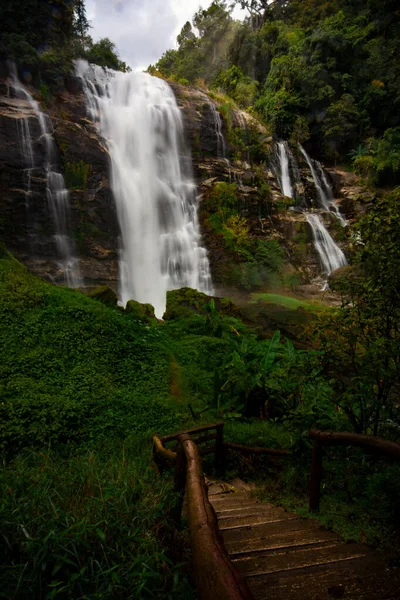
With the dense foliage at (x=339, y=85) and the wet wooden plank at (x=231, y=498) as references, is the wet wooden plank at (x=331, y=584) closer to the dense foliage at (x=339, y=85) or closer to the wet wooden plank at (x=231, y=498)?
the wet wooden plank at (x=231, y=498)

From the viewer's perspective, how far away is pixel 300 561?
6.87 ft

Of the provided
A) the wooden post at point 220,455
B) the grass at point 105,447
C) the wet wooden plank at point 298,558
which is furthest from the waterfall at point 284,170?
the wet wooden plank at point 298,558

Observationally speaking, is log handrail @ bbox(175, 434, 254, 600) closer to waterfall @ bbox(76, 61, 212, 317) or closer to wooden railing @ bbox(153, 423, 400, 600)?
wooden railing @ bbox(153, 423, 400, 600)

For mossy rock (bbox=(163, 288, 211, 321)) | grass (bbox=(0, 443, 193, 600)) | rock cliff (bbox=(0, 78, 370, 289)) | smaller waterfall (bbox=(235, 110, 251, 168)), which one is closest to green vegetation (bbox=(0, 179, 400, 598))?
grass (bbox=(0, 443, 193, 600))

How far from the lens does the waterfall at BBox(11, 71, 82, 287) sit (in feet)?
53.0

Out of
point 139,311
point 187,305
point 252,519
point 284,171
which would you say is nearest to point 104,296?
point 139,311

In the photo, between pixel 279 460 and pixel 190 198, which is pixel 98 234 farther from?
pixel 279 460

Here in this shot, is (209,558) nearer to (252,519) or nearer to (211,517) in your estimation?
(211,517)

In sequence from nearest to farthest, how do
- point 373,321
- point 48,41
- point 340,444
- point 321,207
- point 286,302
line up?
1. point 340,444
2. point 373,321
3. point 286,302
4. point 48,41
5. point 321,207

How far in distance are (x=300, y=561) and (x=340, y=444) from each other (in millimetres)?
783

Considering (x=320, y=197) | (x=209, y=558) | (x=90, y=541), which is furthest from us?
(x=320, y=197)

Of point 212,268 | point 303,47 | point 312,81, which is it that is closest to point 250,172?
point 212,268

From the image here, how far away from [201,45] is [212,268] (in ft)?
92.5

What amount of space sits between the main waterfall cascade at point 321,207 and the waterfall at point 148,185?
6.89 m
